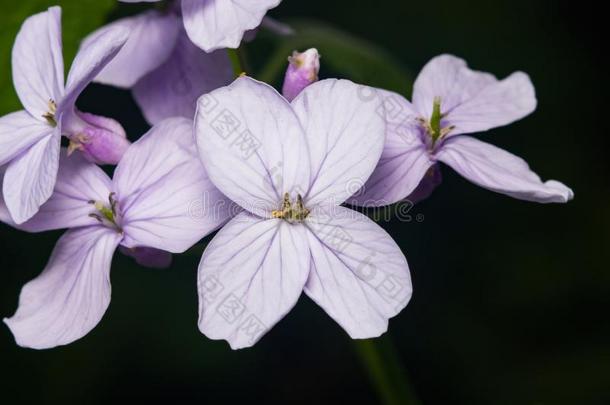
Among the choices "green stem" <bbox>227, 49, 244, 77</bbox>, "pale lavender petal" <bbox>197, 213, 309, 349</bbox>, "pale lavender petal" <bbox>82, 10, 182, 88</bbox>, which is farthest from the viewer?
"pale lavender petal" <bbox>82, 10, 182, 88</bbox>

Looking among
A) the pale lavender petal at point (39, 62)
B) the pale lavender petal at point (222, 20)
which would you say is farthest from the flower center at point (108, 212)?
the pale lavender petal at point (222, 20)

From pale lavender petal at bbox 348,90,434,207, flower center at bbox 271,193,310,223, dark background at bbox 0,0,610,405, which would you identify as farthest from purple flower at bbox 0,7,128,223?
dark background at bbox 0,0,610,405

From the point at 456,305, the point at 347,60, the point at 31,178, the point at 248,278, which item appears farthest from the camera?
the point at 456,305

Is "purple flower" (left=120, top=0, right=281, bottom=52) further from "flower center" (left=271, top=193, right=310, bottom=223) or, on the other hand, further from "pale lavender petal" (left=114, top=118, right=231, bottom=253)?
"flower center" (left=271, top=193, right=310, bottom=223)

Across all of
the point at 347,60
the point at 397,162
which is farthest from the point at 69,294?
the point at 347,60

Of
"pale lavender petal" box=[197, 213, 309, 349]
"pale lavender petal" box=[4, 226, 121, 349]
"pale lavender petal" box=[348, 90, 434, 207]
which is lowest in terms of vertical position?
"pale lavender petal" box=[4, 226, 121, 349]

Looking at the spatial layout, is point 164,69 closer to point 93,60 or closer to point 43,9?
point 43,9
